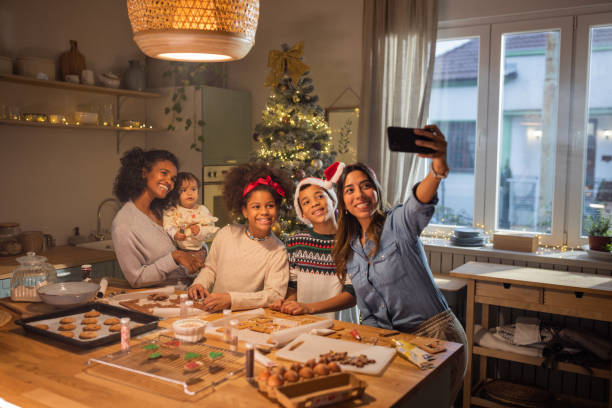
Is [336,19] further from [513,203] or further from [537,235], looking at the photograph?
[537,235]

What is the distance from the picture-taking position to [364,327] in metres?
2.09

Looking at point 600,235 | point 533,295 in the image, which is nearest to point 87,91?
point 533,295

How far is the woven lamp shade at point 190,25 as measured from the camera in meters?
1.76

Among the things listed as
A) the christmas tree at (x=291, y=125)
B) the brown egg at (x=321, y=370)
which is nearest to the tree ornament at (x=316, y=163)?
the christmas tree at (x=291, y=125)

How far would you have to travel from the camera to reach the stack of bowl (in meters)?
3.79

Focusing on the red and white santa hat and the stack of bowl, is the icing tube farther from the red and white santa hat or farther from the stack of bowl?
the stack of bowl

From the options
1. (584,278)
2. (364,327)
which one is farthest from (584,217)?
(364,327)

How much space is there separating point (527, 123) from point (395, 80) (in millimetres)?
1001

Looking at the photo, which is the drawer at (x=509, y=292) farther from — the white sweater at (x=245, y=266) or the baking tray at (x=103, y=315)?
the baking tray at (x=103, y=315)

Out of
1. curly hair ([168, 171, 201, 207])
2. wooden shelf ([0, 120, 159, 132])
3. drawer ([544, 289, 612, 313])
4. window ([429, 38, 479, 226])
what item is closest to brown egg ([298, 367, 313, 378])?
curly hair ([168, 171, 201, 207])

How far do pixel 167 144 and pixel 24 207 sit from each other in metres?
1.29

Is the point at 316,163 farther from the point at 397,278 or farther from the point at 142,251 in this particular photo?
the point at 397,278

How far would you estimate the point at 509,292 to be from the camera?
3.08 metres

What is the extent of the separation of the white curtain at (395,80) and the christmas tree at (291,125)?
0.59 meters
